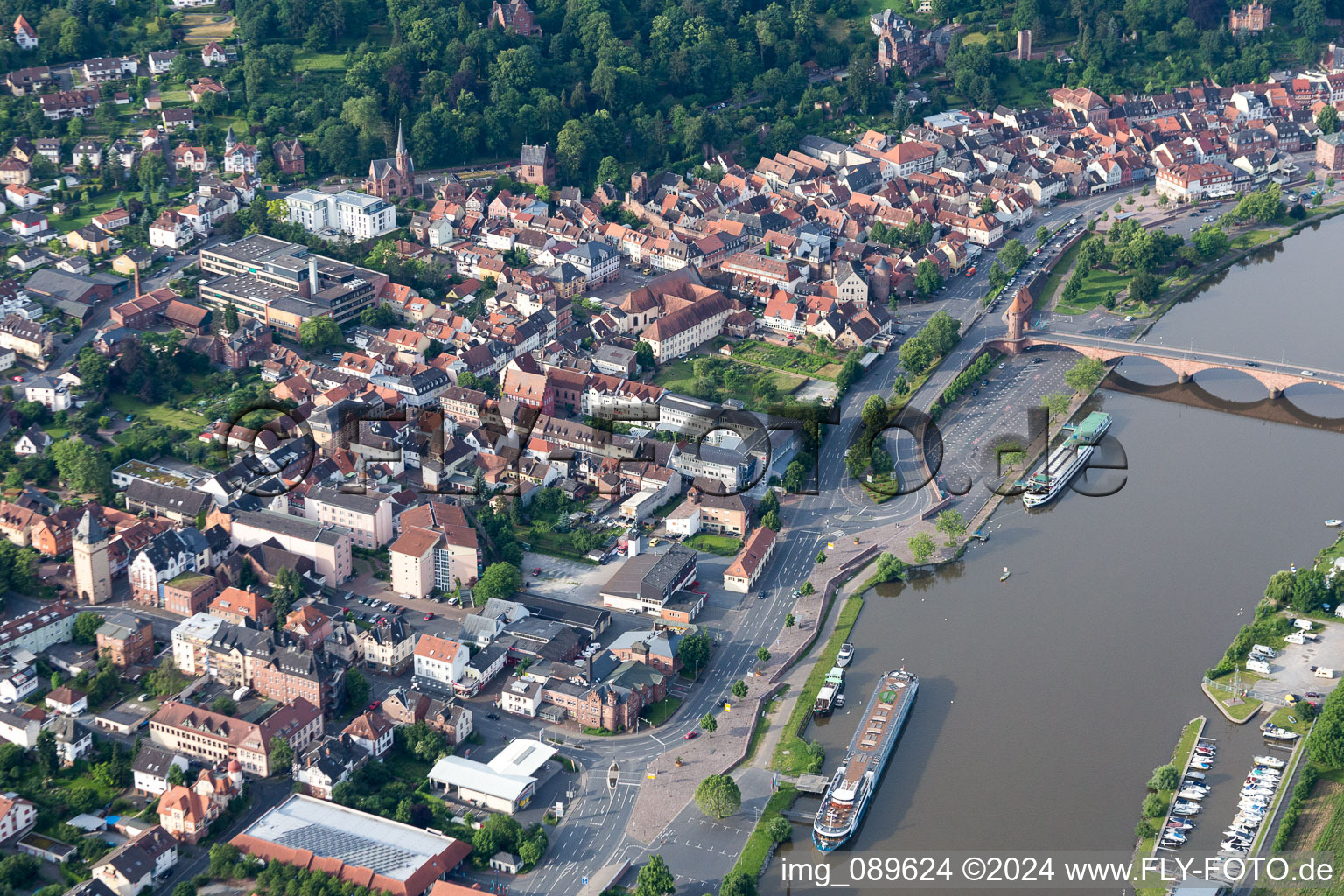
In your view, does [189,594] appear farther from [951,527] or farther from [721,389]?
[951,527]

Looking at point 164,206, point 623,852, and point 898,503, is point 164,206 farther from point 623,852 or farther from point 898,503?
point 623,852

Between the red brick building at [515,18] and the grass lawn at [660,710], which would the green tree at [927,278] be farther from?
the grass lawn at [660,710]

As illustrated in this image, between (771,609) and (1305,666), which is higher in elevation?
(1305,666)

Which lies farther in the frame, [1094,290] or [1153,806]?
[1094,290]

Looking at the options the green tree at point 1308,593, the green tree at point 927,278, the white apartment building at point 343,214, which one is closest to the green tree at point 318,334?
the white apartment building at point 343,214

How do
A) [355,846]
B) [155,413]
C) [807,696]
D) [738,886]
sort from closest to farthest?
[738,886] < [355,846] < [807,696] < [155,413]

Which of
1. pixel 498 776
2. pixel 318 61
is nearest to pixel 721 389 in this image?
pixel 498 776

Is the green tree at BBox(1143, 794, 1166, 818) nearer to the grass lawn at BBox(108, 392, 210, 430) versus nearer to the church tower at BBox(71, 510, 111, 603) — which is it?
the church tower at BBox(71, 510, 111, 603)

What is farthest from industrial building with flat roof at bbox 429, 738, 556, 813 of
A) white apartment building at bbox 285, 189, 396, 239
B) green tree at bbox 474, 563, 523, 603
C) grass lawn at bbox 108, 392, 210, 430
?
white apartment building at bbox 285, 189, 396, 239
